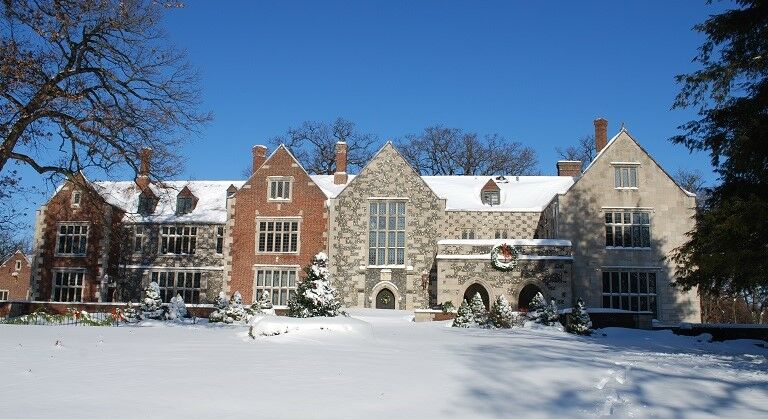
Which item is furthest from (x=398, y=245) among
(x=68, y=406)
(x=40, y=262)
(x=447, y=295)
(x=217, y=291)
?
(x=68, y=406)

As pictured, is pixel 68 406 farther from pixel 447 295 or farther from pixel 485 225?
pixel 485 225

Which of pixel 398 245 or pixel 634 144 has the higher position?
pixel 634 144

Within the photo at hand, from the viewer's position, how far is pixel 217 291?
3569cm

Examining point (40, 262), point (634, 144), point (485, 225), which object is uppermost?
point (634, 144)

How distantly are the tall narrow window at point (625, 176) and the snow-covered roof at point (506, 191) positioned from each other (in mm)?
3143

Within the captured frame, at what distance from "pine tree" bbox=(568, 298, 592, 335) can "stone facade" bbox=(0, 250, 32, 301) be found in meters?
52.5

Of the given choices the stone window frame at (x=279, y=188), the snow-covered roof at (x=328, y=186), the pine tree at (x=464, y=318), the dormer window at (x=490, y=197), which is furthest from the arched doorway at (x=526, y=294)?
the stone window frame at (x=279, y=188)

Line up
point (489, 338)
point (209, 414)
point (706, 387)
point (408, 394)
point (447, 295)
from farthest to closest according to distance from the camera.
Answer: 1. point (447, 295)
2. point (489, 338)
3. point (706, 387)
4. point (408, 394)
5. point (209, 414)

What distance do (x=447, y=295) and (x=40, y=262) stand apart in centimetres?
2324

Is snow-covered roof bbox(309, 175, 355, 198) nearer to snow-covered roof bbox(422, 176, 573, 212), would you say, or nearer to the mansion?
the mansion

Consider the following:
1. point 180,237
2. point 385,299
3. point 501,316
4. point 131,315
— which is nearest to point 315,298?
point 501,316

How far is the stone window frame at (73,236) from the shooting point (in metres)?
37.1

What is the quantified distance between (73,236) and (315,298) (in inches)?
967

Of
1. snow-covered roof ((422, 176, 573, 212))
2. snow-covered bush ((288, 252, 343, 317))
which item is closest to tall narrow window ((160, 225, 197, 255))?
snow-covered roof ((422, 176, 573, 212))
